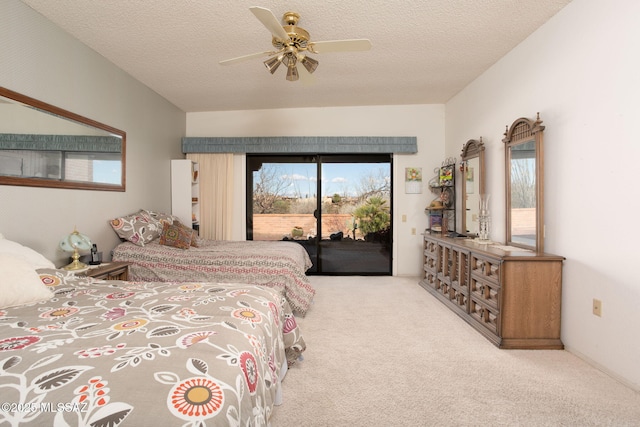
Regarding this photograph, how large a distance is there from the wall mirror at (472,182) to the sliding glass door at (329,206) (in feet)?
3.95

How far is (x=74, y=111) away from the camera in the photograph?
2826mm

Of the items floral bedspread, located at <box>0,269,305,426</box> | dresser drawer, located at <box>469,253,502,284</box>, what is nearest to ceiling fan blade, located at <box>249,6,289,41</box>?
floral bedspread, located at <box>0,269,305,426</box>

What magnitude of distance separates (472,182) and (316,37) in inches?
98.3

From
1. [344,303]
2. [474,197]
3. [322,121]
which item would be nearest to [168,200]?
[322,121]

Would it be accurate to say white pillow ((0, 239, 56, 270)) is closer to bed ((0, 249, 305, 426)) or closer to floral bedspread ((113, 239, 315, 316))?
bed ((0, 249, 305, 426))

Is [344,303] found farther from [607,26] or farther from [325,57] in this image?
[607,26]

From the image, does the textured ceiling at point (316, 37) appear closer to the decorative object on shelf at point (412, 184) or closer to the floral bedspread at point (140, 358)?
the decorative object on shelf at point (412, 184)

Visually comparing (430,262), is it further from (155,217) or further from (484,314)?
(155,217)

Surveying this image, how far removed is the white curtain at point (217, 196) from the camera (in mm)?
4926

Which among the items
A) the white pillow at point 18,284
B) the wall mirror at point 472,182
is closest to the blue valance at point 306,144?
the wall mirror at point 472,182

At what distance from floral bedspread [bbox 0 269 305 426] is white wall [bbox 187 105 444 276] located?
3.49 meters

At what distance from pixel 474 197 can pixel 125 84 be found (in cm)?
432

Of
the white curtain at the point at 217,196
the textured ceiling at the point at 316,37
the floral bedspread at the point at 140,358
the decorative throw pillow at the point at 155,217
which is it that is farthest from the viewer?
the white curtain at the point at 217,196

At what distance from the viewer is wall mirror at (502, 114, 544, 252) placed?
2.59 meters
